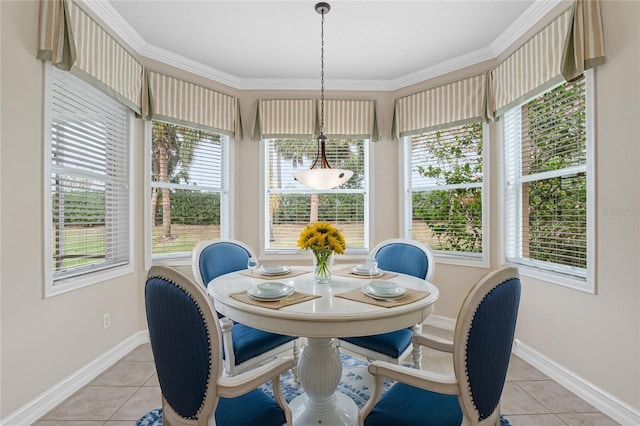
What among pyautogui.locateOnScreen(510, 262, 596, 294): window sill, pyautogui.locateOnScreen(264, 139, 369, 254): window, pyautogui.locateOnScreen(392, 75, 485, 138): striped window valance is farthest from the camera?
pyautogui.locateOnScreen(264, 139, 369, 254): window

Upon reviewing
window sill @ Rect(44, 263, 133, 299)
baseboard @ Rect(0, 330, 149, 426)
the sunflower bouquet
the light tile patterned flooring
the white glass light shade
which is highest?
the white glass light shade

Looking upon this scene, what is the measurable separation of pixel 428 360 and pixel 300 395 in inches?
46.0

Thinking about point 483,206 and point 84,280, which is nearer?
point 84,280

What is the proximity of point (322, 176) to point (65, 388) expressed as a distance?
7.29ft

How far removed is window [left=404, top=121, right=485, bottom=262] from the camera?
3174 mm

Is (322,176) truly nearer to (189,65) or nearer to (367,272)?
(367,272)

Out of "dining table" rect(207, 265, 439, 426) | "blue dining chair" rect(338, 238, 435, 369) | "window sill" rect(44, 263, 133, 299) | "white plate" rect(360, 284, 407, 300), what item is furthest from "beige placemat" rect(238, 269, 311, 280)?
"window sill" rect(44, 263, 133, 299)

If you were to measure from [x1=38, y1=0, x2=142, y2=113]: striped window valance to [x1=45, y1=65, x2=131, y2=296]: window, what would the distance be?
12 cm

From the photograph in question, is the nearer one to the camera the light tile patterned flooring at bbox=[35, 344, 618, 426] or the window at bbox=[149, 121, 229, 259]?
the light tile patterned flooring at bbox=[35, 344, 618, 426]

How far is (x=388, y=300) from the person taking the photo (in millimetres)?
1470

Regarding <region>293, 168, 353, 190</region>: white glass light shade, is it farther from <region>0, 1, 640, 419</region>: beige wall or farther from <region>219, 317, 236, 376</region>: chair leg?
<region>0, 1, 640, 419</region>: beige wall

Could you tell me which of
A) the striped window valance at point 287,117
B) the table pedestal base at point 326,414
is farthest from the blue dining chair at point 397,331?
the striped window valance at point 287,117

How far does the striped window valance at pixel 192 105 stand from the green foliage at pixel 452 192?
2.14m

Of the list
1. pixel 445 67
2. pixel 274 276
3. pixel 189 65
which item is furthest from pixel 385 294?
pixel 189 65
